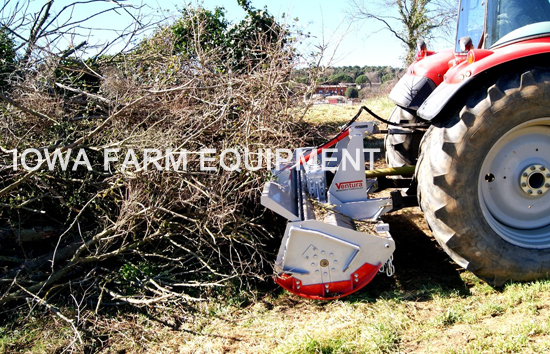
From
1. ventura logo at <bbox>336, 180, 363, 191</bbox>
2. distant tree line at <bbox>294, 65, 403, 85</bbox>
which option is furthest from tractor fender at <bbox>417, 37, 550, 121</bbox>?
distant tree line at <bbox>294, 65, 403, 85</bbox>

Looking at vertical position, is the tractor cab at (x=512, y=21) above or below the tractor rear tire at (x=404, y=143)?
above

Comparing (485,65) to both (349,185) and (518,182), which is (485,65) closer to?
(518,182)

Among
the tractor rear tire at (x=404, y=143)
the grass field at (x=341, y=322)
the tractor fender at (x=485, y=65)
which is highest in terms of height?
the tractor fender at (x=485, y=65)

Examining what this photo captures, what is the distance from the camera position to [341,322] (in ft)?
10.5

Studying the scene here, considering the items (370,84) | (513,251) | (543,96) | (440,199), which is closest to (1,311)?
(440,199)

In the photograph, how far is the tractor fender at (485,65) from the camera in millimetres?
3174

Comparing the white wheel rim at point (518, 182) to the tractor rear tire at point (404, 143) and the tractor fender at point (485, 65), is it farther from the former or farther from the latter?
the tractor rear tire at point (404, 143)

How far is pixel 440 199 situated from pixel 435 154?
33 cm

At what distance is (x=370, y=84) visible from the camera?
15727 mm

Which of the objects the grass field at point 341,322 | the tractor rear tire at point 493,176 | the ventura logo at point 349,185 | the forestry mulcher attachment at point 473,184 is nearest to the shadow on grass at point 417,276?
the grass field at point 341,322

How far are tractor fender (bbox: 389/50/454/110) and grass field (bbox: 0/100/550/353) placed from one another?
5.20 feet

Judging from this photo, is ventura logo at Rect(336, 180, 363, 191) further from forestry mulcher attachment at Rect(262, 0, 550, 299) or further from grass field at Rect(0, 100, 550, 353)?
grass field at Rect(0, 100, 550, 353)

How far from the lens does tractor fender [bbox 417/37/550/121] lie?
317 cm

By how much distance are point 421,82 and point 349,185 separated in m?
1.45
